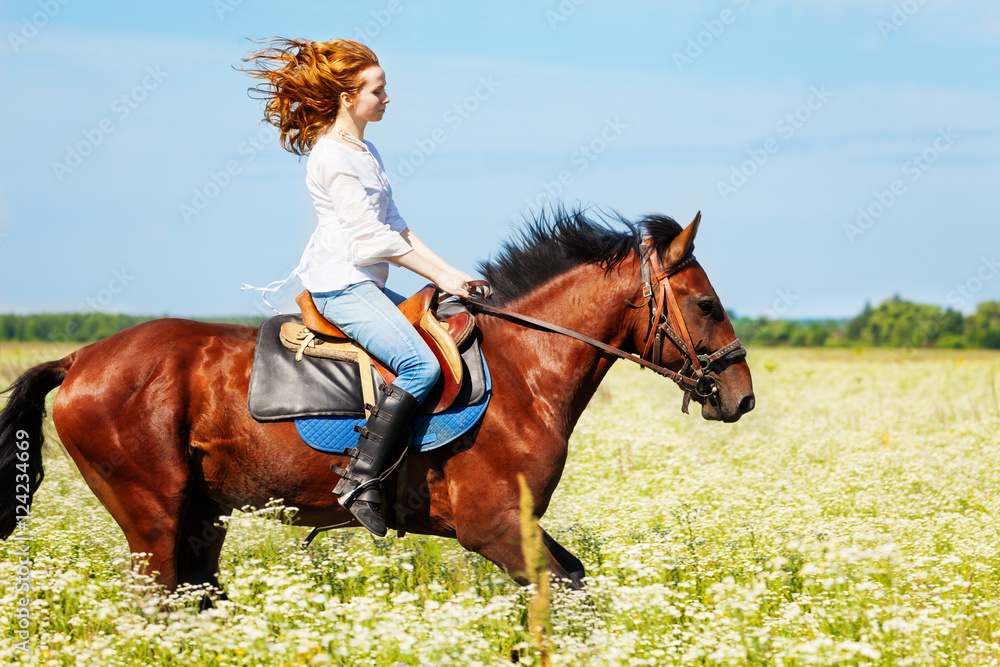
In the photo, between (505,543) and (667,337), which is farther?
(667,337)

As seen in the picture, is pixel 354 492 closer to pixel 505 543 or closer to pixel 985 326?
pixel 505 543

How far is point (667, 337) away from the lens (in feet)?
16.9

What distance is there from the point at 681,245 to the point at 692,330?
0.51 m

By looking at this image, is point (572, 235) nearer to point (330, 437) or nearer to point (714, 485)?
point (330, 437)

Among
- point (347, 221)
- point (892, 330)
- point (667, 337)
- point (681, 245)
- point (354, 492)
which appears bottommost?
point (354, 492)

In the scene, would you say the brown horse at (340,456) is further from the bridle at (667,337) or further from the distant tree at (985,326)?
the distant tree at (985,326)

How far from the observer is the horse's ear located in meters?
5.07

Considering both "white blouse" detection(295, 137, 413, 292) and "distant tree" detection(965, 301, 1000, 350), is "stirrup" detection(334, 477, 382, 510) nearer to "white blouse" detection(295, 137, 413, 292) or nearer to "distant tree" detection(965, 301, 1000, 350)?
"white blouse" detection(295, 137, 413, 292)

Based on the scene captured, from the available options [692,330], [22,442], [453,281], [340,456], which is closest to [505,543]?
[340,456]

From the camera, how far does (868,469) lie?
31.0ft

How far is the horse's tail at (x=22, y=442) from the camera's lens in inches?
204

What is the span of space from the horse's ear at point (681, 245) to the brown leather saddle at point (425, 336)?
1246 mm

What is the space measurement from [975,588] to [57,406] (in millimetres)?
5829

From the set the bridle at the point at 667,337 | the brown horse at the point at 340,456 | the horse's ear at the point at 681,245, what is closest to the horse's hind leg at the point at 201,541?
the brown horse at the point at 340,456
